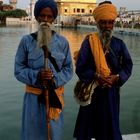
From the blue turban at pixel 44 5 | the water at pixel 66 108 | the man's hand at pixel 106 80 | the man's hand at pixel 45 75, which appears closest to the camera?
the man's hand at pixel 45 75

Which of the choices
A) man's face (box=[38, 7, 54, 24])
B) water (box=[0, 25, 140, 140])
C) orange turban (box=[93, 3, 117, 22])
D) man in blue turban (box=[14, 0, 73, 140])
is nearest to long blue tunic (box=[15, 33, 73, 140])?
man in blue turban (box=[14, 0, 73, 140])

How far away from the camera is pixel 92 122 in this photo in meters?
2.80

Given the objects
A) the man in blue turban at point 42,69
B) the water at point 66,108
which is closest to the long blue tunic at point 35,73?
the man in blue turban at point 42,69

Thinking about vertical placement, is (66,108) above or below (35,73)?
below

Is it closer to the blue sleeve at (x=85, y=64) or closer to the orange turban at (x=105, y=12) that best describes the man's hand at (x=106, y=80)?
the blue sleeve at (x=85, y=64)

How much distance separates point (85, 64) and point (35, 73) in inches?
16.4

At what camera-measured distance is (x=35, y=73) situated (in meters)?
2.48

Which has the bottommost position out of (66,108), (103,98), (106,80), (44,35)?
(66,108)

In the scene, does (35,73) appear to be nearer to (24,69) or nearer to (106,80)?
(24,69)

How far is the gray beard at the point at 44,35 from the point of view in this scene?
2.50m

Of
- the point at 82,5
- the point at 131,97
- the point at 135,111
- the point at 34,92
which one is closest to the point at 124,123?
the point at 135,111

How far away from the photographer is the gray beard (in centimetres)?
250

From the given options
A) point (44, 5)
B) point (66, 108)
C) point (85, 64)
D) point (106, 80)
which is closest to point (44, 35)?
point (44, 5)

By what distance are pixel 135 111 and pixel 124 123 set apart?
0.78m
